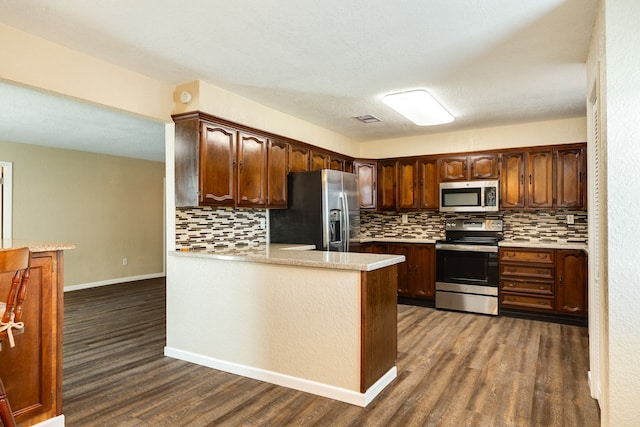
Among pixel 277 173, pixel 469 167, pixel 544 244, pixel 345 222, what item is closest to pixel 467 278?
pixel 544 244

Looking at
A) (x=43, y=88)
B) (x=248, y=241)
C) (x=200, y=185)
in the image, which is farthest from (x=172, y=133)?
(x=248, y=241)

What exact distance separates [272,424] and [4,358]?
4.80 ft

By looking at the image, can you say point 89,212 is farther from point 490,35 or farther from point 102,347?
point 490,35

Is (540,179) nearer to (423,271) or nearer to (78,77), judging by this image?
(423,271)

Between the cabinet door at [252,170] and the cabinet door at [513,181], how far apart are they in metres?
3.07

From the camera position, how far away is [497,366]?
10.5 feet

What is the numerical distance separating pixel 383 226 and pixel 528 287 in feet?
7.35

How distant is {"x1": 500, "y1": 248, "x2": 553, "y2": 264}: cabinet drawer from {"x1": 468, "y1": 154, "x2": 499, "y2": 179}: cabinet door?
99 cm

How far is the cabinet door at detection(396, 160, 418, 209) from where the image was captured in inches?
220

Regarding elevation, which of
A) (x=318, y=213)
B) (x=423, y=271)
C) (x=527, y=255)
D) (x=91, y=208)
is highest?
(x=91, y=208)

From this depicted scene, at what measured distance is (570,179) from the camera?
4.68 meters

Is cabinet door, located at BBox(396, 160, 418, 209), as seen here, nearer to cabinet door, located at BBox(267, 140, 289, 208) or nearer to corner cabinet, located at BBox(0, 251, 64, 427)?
cabinet door, located at BBox(267, 140, 289, 208)

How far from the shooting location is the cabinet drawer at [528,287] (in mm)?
4582

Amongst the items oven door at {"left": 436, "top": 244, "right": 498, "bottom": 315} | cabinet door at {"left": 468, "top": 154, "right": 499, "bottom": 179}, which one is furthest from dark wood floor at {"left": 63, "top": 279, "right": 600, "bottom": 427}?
cabinet door at {"left": 468, "top": 154, "right": 499, "bottom": 179}
